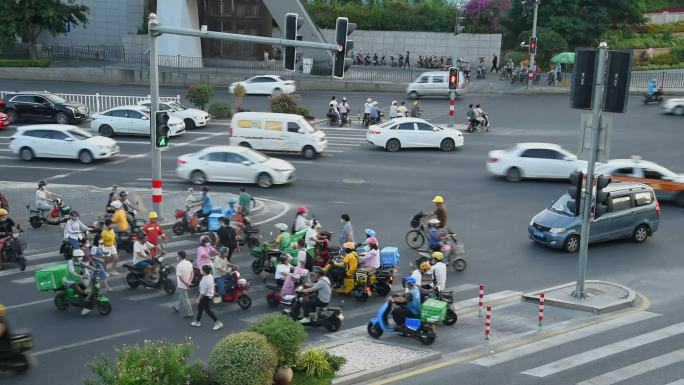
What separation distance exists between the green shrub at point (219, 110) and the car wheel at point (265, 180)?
14183 mm

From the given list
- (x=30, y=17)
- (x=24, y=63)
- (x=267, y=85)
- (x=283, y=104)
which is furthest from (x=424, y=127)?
(x=24, y=63)

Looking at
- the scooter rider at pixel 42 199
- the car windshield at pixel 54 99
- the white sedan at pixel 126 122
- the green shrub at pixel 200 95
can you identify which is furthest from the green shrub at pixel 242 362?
the car windshield at pixel 54 99

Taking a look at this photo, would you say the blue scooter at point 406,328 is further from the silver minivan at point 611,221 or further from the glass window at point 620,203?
the glass window at point 620,203

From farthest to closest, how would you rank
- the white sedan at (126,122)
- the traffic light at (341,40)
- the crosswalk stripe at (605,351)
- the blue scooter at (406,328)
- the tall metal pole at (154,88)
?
the white sedan at (126,122), the tall metal pole at (154,88), the traffic light at (341,40), the blue scooter at (406,328), the crosswalk stripe at (605,351)

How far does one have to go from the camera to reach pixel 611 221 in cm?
2273

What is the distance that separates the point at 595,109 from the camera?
17.7 m

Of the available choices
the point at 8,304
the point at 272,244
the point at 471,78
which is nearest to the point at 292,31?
the point at 272,244

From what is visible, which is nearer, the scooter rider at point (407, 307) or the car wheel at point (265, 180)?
the scooter rider at point (407, 307)

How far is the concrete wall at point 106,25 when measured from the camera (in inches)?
2606

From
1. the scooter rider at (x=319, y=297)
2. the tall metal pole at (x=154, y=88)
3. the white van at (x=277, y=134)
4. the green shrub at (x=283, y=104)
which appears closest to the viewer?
the scooter rider at (x=319, y=297)

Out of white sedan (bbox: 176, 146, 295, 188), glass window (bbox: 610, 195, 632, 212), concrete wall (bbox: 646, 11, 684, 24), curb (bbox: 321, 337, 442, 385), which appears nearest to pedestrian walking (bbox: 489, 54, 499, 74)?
concrete wall (bbox: 646, 11, 684, 24)

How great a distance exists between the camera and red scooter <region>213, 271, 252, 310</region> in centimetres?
1798

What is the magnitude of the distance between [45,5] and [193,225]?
125 ft

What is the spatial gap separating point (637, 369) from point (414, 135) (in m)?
21.6
